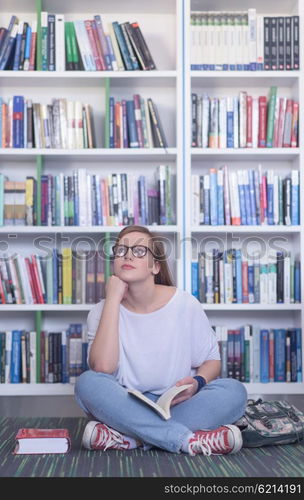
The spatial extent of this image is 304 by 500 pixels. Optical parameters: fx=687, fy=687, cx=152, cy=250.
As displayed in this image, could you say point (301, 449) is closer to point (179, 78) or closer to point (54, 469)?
point (54, 469)

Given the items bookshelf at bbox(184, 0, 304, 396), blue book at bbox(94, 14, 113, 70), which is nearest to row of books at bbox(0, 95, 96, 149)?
blue book at bbox(94, 14, 113, 70)

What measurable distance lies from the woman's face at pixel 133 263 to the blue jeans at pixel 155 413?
1.14ft

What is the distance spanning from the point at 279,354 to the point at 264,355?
7cm

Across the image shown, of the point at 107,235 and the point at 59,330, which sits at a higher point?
the point at 107,235

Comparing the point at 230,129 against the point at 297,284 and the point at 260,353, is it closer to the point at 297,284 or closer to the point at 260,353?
the point at 297,284

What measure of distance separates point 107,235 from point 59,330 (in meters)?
0.57

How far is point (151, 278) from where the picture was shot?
2422 mm

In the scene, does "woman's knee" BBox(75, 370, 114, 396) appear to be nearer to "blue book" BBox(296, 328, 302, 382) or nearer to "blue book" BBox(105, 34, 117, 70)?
"blue book" BBox(296, 328, 302, 382)

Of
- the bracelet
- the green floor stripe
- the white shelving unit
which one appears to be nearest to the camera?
the green floor stripe

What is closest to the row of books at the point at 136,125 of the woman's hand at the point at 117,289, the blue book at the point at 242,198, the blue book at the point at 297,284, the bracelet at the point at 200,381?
the blue book at the point at 242,198

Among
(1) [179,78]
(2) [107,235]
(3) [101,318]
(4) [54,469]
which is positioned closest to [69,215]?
(2) [107,235]

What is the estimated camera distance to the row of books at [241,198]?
3277 millimetres

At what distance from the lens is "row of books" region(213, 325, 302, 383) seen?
3.28 m

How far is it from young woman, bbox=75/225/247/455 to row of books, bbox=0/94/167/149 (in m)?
0.95
